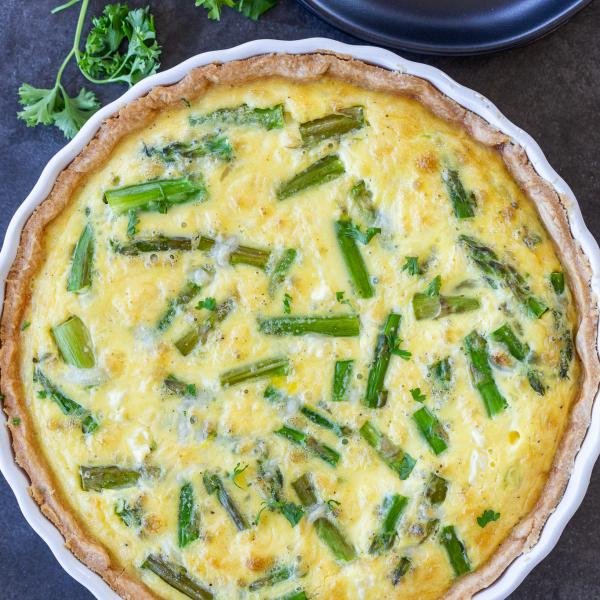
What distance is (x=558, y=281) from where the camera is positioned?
319 centimetres

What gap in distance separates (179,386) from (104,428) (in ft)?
1.02

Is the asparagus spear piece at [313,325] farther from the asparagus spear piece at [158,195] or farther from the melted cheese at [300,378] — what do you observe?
the asparagus spear piece at [158,195]

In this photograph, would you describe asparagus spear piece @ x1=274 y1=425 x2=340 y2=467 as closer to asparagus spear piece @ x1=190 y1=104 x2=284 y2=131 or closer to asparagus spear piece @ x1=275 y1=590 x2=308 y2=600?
asparagus spear piece @ x1=275 y1=590 x2=308 y2=600

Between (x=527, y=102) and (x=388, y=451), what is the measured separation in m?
1.66

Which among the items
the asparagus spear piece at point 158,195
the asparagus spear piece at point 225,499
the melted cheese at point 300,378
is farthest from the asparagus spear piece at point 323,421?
the asparagus spear piece at point 158,195

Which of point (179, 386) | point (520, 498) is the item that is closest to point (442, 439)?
point (520, 498)

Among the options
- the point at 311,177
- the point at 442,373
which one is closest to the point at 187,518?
the point at 442,373

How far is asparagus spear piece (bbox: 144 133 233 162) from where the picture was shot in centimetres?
315

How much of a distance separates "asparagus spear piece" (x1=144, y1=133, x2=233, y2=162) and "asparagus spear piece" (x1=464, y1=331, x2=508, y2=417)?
3.62 feet

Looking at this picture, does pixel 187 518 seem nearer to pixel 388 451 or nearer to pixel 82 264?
pixel 388 451

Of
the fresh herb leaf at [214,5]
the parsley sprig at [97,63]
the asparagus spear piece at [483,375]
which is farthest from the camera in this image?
the parsley sprig at [97,63]

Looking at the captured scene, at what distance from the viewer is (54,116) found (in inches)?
143

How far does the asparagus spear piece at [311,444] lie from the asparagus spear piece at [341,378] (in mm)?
170

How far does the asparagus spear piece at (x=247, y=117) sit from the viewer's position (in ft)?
10.4
